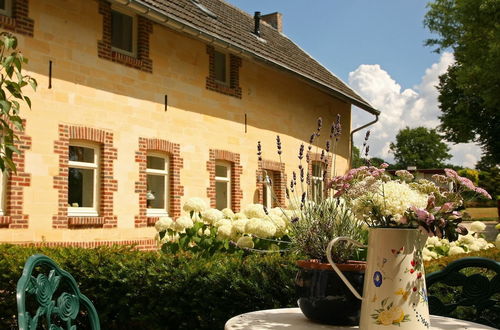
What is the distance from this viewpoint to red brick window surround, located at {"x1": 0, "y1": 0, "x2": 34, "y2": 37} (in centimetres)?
948

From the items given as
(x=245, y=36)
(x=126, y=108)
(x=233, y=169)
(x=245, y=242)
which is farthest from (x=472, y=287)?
(x=245, y=36)

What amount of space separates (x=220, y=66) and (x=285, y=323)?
1242cm

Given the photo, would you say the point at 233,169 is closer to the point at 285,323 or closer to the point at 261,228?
the point at 261,228

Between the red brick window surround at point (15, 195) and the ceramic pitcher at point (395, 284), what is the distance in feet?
25.7

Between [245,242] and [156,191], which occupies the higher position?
[156,191]

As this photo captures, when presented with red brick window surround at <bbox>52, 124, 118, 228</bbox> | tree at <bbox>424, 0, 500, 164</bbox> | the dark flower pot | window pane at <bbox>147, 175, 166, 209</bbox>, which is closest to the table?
the dark flower pot

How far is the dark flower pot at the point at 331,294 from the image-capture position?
2664 millimetres

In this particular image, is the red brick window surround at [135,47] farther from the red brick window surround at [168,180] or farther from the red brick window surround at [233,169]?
the red brick window surround at [233,169]

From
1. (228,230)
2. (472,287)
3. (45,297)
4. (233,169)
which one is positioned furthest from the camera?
(233,169)

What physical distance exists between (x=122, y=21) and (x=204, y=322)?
28.8 feet

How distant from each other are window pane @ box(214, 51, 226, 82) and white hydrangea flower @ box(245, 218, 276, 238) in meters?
9.60

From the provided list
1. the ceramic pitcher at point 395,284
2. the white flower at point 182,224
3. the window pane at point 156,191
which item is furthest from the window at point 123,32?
the ceramic pitcher at point 395,284

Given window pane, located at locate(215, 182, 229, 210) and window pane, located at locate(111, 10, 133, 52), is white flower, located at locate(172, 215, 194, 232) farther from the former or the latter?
window pane, located at locate(215, 182, 229, 210)

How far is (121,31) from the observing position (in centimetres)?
1175
